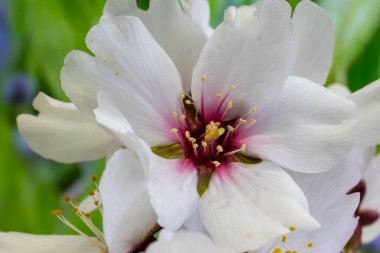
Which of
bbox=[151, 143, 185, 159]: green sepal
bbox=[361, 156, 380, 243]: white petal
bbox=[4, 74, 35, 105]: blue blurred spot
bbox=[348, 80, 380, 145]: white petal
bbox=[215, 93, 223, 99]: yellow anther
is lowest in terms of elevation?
bbox=[4, 74, 35, 105]: blue blurred spot

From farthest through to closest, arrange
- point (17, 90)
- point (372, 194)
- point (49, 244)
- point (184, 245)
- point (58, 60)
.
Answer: point (17, 90) < point (58, 60) < point (372, 194) < point (49, 244) < point (184, 245)

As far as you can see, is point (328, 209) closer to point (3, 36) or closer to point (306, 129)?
point (306, 129)

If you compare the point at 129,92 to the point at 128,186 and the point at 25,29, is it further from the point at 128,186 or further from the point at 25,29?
the point at 25,29

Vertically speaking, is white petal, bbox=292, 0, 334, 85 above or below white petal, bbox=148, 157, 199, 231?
above

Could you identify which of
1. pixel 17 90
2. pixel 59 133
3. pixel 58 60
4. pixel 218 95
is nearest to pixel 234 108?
pixel 218 95

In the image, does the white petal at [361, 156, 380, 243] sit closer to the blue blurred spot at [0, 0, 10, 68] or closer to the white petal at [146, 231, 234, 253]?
the white petal at [146, 231, 234, 253]

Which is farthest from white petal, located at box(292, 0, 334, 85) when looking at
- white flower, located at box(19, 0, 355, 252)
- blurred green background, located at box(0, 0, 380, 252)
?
blurred green background, located at box(0, 0, 380, 252)

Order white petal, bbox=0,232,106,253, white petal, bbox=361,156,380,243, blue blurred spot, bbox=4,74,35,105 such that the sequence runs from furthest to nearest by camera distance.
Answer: blue blurred spot, bbox=4,74,35,105 < white petal, bbox=361,156,380,243 < white petal, bbox=0,232,106,253

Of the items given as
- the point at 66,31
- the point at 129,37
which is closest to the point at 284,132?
the point at 129,37
